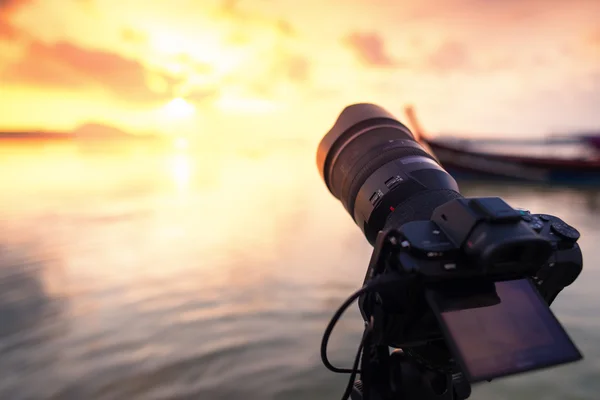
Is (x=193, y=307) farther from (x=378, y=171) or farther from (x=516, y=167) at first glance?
(x=516, y=167)

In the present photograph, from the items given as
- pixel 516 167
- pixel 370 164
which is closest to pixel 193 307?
pixel 370 164

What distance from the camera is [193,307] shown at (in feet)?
13.7

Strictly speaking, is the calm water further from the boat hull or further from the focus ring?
the boat hull

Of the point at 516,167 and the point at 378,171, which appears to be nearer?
the point at 378,171

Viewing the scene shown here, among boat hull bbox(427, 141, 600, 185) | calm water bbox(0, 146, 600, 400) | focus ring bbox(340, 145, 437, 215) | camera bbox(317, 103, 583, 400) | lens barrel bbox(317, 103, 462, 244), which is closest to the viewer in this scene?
camera bbox(317, 103, 583, 400)

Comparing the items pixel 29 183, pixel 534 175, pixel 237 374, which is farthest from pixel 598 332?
pixel 29 183

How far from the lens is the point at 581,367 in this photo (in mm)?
3168

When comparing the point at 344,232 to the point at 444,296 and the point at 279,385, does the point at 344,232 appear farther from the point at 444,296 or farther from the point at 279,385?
the point at 444,296

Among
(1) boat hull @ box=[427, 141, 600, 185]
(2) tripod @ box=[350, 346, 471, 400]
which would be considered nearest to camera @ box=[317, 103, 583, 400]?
(2) tripod @ box=[350, 346, 471, 400]

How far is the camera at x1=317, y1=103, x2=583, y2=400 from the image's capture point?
3.84 feet

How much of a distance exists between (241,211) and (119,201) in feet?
12.2

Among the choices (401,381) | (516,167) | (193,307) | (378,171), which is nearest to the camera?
(401,381)

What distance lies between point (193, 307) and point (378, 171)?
280 cm

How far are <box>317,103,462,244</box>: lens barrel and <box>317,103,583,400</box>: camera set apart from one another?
0.54 feet
